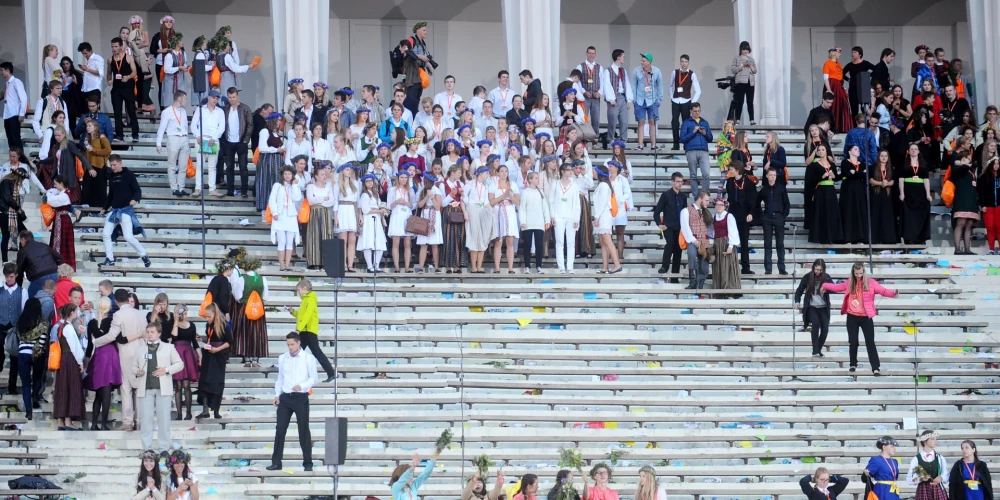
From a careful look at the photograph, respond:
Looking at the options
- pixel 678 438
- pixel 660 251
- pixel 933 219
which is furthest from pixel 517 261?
pixel 933 219

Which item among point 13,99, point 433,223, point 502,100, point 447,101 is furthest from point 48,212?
point 502,100

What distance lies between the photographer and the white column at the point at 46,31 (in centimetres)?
2686

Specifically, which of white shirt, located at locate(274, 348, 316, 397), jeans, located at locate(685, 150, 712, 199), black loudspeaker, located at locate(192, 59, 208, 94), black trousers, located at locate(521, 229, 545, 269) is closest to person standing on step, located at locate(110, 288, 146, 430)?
white shirt, located at locate(274, 348, 316, 397)

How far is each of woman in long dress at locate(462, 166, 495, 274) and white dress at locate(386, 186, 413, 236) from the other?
0.76 m

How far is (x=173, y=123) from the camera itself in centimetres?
2305

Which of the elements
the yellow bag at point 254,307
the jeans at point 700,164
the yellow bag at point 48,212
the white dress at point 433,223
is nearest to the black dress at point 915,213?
the jeans at point 700,164

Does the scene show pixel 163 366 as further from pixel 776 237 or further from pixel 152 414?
pixel 776 237

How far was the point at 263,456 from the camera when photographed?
17.7 meters

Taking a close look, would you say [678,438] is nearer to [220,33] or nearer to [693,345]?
[693,345]

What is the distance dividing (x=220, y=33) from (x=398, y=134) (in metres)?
4.63

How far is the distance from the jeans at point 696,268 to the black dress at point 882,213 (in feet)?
10.4

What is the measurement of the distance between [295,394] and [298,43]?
11137 millimetres

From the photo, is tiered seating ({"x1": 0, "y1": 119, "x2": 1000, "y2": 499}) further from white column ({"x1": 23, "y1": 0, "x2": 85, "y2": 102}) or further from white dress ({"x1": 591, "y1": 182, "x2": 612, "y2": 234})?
white column ({"x1": 23, "y1": 0, "x2": 85, "y2": 102})

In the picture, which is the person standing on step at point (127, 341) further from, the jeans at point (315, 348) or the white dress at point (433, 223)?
the white dress at point (433, 223)
